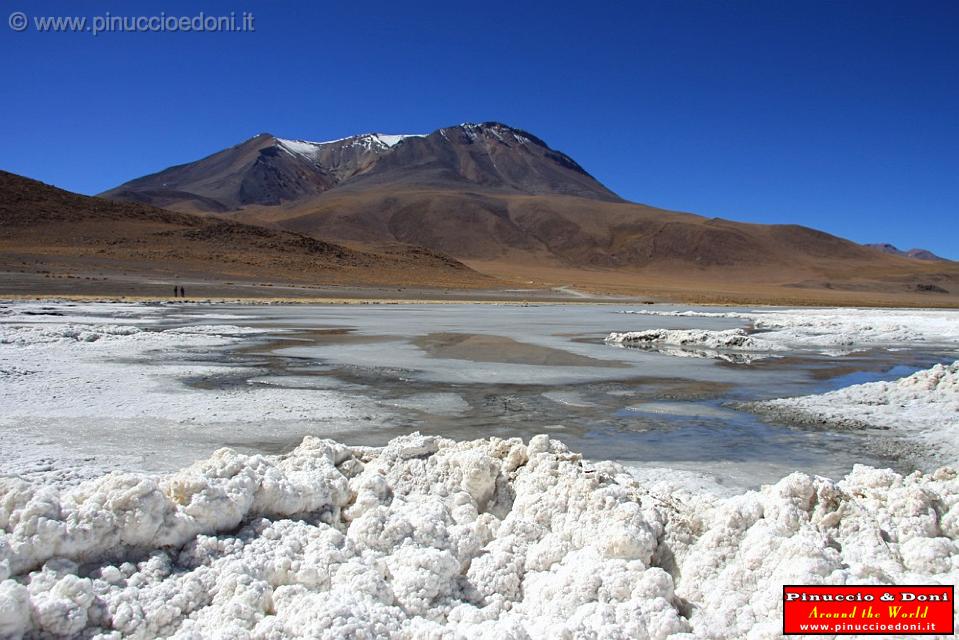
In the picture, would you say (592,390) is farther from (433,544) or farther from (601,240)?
(601,240)

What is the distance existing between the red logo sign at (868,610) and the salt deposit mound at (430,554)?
77mm

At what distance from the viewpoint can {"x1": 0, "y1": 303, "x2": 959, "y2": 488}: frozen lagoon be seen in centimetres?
640

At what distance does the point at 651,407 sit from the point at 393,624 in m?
6.43

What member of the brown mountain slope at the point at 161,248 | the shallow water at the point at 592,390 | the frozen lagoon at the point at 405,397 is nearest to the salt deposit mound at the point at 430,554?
the frozen lagoon at the point at 405,397

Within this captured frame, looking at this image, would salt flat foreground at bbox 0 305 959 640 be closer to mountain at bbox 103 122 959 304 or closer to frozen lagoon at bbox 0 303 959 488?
frozen lagoon at bbox 0 303 959 488

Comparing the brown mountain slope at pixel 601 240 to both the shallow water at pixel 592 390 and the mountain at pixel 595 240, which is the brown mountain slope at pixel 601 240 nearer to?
the mountain at pixel 595 240

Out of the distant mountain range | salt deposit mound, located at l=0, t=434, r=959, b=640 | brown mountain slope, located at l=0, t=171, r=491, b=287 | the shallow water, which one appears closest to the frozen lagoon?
the shallow water

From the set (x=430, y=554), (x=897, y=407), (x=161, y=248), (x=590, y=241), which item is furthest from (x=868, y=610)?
(x=590, y=241)

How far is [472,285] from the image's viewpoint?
216ft

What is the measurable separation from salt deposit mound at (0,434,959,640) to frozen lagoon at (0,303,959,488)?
6.17 feet

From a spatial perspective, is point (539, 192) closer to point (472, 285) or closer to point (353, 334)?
point (472, 285)

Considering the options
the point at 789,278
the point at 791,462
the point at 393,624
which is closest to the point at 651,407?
the point at 791,462

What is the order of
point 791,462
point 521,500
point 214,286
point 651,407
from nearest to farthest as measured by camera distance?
point 521,500 → point 791,462 → point 651,407 → point 214,286

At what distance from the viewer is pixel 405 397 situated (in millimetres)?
9328
